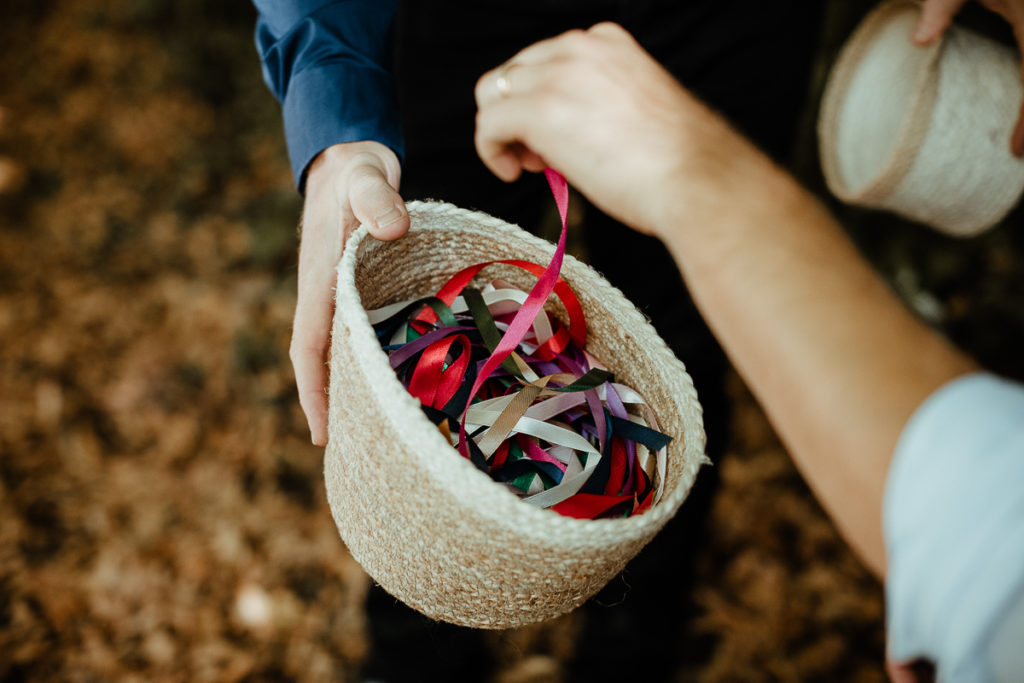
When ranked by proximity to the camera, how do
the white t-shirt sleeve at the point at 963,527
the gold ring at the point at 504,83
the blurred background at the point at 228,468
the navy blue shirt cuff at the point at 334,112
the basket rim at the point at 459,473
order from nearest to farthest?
the white t-shirt sleeve at the point at 963,527, the basket rim at the point at 459,473, the gold ring at the point at 504,83, the navy blue shirt cuff at the point at 334,112, the blurred background at the point at 228,468

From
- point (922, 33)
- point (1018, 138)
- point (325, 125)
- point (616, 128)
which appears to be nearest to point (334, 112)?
point (325, 125)

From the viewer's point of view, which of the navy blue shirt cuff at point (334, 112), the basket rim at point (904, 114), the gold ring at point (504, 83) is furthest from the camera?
the basket rim at point (904, 114)

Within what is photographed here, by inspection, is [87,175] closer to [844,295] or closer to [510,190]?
[510,190]

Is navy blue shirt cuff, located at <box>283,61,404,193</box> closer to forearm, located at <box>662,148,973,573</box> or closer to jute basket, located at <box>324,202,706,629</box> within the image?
jute basket, located at <box>324,202,706,629</box>

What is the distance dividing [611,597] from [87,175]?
200cm

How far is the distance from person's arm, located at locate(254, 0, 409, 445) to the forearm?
357mm

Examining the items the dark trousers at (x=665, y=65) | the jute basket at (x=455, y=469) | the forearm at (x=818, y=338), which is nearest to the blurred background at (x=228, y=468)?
the dark trousers at (x=665, y=65)

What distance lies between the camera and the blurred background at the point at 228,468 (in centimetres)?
135

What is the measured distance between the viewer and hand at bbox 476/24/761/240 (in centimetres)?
52

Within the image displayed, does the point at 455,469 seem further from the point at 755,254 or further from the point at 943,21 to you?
the point at 943,21

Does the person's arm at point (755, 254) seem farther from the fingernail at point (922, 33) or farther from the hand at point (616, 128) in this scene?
the fingernail at point (922, 33)

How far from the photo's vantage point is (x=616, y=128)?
0.55 m

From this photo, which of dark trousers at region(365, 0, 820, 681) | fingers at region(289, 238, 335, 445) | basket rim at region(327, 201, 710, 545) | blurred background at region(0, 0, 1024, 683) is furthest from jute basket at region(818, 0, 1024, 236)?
fingers at region(289, 238, 335, 445)

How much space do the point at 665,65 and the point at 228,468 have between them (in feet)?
4.29
